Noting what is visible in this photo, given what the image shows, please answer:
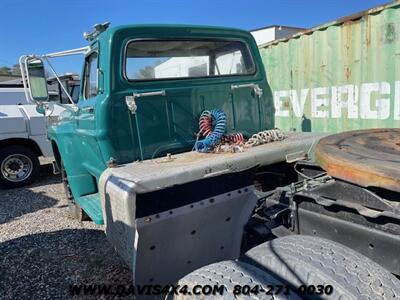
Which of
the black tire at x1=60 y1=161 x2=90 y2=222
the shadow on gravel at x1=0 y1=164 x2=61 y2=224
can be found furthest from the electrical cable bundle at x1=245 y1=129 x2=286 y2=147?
the shadow on gravel at x1=0 y1=164 x2=61 y2=224

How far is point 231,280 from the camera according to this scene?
154cm

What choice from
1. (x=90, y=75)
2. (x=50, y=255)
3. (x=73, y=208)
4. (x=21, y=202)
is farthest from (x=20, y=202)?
(x=90, y=75)

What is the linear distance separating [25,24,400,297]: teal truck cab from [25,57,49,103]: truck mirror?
0.04 feet

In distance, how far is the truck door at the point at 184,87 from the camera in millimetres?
2910

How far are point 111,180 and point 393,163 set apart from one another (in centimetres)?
160

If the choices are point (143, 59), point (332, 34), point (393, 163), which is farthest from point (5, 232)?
point (332, 34)

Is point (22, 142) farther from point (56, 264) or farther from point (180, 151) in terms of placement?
point (180, 151)

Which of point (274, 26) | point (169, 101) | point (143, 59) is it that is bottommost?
point (169, 101)

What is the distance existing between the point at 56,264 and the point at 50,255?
271 millimetres

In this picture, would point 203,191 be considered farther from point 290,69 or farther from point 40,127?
point 40,127

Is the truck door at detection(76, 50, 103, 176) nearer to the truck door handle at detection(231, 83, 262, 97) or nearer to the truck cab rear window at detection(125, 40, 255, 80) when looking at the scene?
the truck cab rear window at detection(125, 40, 255, 80)

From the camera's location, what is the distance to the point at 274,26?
842cm

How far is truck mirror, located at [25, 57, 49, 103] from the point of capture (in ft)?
12.4

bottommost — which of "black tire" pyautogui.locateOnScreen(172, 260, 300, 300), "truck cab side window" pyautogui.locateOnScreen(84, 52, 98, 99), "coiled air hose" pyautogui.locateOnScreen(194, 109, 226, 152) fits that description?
"black tire" pyautogui.locateOnScreen(172, 260, 300, 300)
